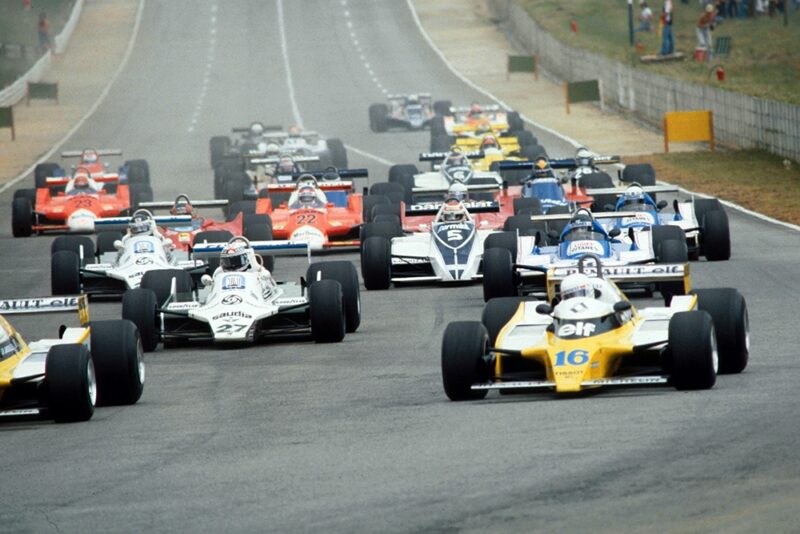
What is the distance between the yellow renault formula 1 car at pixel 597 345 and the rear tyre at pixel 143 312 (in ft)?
17.4

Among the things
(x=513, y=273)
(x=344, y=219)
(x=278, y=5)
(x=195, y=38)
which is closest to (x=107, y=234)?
(x=344, y=219)

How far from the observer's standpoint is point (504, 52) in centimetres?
8638

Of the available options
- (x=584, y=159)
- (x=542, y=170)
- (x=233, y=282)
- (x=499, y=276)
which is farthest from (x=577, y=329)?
(x=584, y=159)

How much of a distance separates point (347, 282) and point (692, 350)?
25.4ft

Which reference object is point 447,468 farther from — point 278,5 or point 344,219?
point 278,5

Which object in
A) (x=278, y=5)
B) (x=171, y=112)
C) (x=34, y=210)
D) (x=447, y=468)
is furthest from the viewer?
(x=278, y=5)

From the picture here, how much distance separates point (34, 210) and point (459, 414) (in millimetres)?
25087

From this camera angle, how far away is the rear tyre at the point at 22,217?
3894 cm

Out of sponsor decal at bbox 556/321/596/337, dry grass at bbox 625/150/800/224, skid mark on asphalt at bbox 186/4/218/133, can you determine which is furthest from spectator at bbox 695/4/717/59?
sponsor decal at bbox 556/321/596/337

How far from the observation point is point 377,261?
90.2 feet

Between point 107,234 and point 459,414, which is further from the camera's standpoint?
point 107,234

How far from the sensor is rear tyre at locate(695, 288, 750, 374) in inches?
679

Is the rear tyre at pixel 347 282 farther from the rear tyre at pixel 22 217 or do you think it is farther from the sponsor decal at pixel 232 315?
the rear tyre at pixel 22 217

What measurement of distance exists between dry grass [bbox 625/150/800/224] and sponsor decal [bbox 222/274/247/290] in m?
16.1
